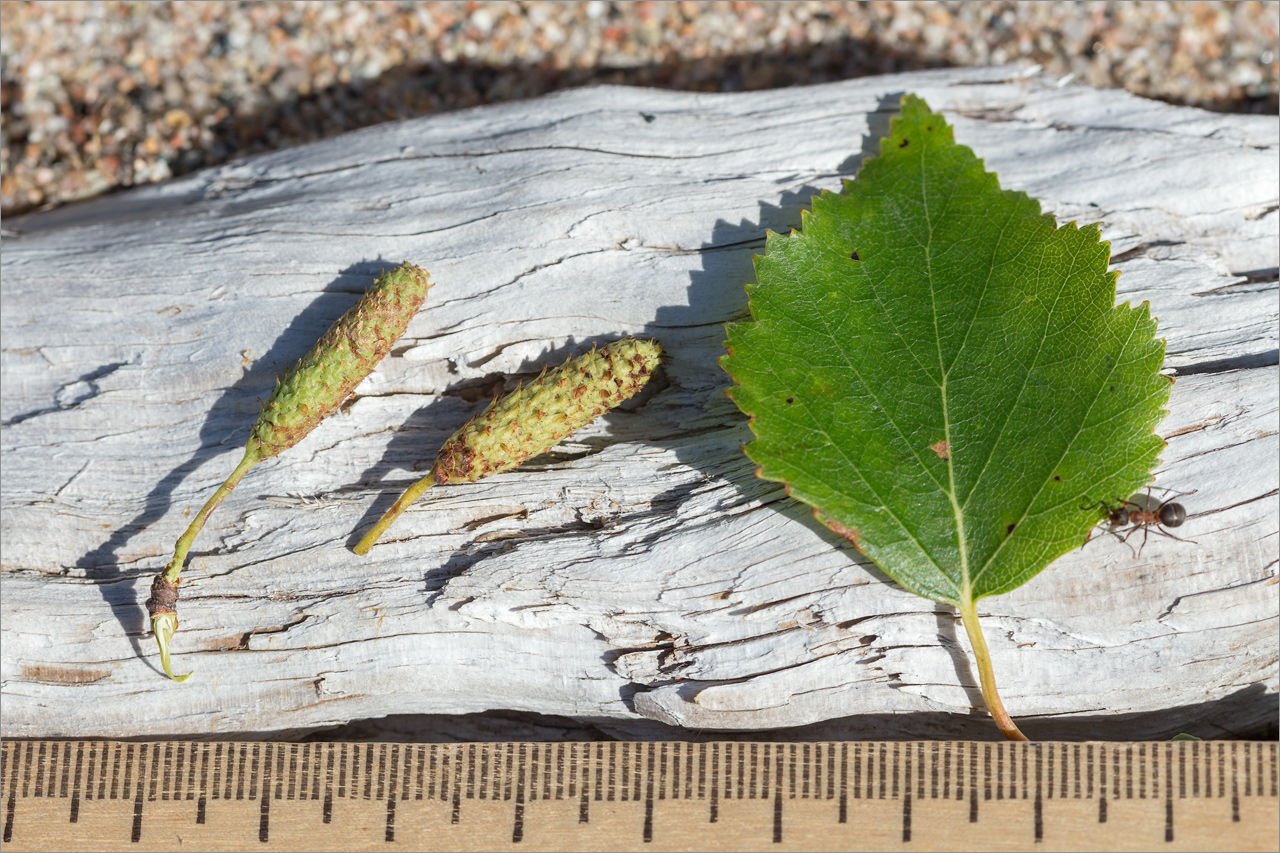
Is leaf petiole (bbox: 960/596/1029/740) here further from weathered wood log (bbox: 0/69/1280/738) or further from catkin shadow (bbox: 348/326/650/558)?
catkin shadow (bbox: 348/326/650/558)

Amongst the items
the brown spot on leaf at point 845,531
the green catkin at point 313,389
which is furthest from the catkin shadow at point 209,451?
the brown spot on leaf at point 845,531

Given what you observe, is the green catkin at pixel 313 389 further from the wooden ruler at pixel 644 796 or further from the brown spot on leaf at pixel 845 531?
the brown spot on leaf at pixel 845 531

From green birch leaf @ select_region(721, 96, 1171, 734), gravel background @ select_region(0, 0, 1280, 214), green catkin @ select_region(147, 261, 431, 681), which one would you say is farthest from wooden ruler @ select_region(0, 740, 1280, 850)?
gravel background @ select_region(0, 0, 1280, 214)

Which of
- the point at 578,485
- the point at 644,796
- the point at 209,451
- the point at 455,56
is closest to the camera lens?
the point at 644,796

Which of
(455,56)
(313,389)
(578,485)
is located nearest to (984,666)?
(578,485)

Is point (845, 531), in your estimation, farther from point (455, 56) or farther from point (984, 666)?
point (455, 56)
